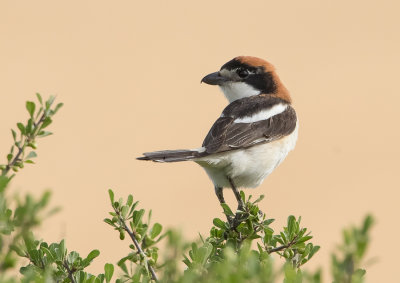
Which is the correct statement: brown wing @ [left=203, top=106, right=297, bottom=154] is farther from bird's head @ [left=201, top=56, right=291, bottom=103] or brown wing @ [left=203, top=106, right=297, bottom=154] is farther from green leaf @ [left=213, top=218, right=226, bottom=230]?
green leaf @ [left=213, top=218, right=226, bottom=230]

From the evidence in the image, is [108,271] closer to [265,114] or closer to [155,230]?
[155,230]

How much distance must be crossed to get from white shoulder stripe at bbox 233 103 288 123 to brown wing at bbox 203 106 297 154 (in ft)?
0.12

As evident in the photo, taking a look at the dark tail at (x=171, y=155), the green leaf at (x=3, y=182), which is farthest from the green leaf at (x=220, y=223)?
the green leaf at (x=3, y=182)

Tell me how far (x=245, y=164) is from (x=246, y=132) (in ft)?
0.84

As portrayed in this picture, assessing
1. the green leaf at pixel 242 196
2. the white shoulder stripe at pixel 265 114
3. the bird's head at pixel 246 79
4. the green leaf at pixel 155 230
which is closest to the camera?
the green leaf at pixel 155 230

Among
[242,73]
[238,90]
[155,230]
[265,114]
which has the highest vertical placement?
[242,73]

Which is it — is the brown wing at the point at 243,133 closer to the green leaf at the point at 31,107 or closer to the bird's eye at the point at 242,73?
the bird's eye at the point at 242,73

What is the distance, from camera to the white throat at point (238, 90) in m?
5.32

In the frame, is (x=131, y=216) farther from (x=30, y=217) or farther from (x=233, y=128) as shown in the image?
(x=233, y=128)

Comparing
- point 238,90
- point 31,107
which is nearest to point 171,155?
point 238,90

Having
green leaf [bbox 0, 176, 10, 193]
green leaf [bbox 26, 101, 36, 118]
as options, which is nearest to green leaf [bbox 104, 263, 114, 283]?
green leaf [bbox 26, 101, 36, 118]

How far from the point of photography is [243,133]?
448 cm

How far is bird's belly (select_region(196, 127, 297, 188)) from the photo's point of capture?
14.2 ft

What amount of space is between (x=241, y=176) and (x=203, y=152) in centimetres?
42
